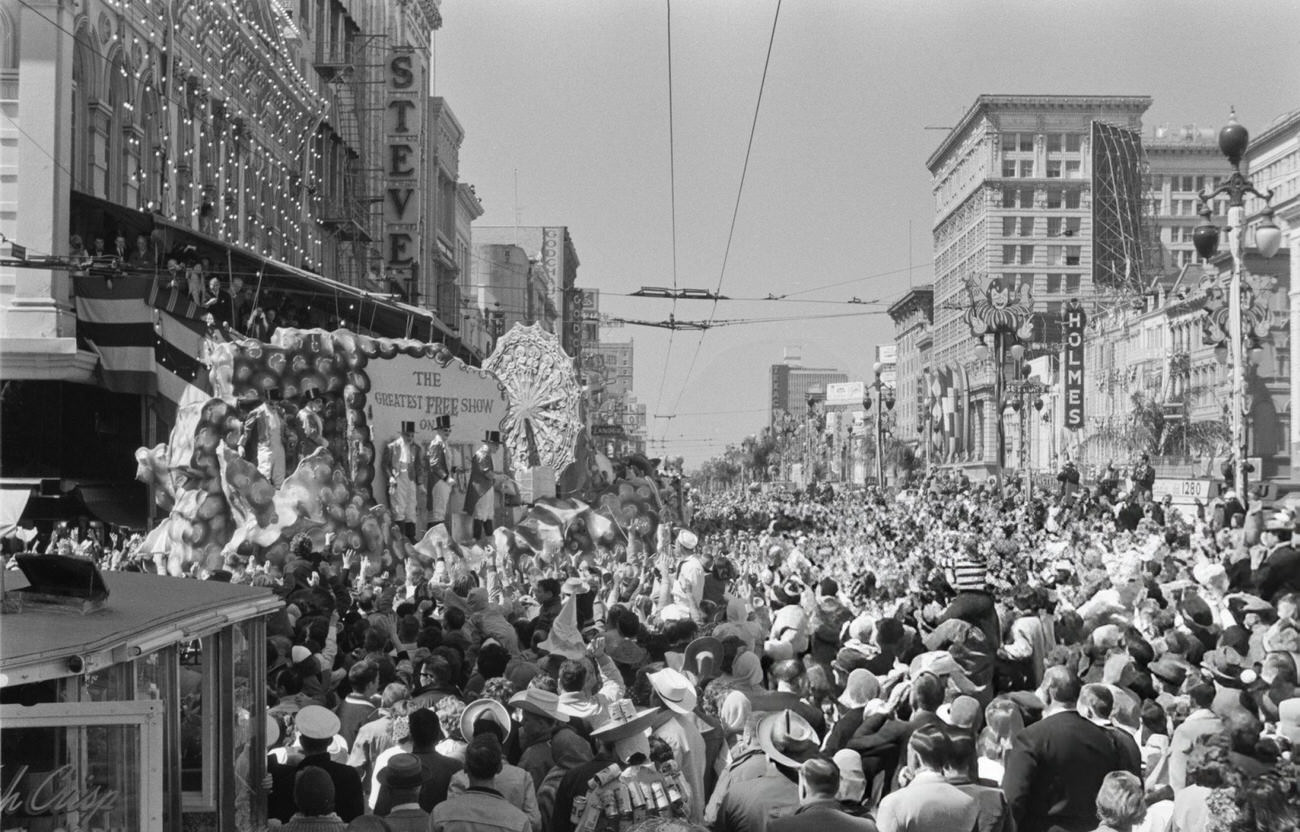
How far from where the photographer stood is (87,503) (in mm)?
25219

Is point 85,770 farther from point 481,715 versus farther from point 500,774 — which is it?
point 481,715

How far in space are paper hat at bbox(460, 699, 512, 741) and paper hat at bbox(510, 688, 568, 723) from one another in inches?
11.7

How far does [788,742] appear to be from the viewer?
650cm

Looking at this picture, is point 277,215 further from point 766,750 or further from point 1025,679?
point 766,750

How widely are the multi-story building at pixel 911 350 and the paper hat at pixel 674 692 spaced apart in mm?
118756

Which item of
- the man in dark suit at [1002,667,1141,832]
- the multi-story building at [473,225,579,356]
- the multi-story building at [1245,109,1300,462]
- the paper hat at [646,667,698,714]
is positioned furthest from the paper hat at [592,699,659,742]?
the multi-story building at [473,225,579,356]

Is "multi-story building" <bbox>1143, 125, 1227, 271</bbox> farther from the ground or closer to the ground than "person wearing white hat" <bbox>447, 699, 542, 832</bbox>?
farther from the ground

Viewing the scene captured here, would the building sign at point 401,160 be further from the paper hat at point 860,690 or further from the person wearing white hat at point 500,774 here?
the person wearing white hat at point 500,774

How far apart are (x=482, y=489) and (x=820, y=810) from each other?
717 inches

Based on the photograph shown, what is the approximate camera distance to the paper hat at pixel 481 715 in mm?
6965

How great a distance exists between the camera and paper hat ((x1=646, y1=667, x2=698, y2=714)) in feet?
23.9

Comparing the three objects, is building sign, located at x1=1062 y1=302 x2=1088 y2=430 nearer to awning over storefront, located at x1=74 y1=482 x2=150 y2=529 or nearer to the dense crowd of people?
awning over storefront, located at x1=74 y1=482 x2=150 y2=529

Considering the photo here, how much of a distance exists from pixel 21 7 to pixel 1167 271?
101488 millimetres

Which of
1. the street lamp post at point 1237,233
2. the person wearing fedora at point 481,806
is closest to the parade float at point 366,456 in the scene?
the street lamp post at point 1237,233
